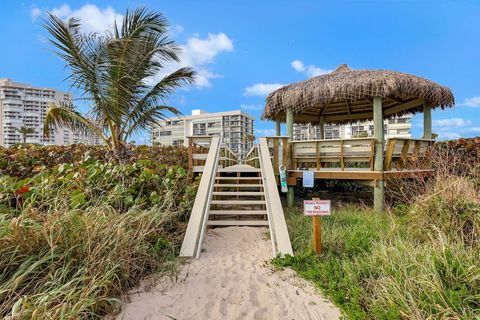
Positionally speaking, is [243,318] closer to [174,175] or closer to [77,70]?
[174,175]

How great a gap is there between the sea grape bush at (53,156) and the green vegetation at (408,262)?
194 inches

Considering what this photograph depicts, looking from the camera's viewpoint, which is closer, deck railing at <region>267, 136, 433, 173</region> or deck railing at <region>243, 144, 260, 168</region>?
deck railing at <region>267, 136, 433, 173</region>

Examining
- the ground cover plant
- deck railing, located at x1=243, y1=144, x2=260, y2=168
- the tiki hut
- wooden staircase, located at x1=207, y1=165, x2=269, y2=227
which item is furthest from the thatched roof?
the ground cover plant

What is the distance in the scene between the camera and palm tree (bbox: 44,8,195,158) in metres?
5.70

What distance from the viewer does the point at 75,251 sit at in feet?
9.02

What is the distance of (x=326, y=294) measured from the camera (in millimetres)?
2836

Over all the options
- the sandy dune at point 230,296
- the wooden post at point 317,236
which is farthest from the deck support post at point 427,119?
the sandy dune at point 230,296

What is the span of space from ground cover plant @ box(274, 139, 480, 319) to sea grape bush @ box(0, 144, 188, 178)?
4889 millimetres

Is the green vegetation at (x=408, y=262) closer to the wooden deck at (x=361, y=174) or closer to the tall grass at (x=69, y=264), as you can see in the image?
the wooden deck at (x=361, y=174)

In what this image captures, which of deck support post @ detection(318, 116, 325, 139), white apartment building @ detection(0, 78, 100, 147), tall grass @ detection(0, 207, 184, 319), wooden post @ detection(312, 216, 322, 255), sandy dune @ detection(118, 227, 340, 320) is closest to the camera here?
tall grass @ detection(0, 207, 184, 319)

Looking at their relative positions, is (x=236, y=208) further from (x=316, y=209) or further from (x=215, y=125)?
(x=215, y=125)

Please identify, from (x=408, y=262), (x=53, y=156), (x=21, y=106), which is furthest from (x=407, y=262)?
(x=21, y=106)

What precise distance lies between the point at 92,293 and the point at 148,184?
8.69 feet

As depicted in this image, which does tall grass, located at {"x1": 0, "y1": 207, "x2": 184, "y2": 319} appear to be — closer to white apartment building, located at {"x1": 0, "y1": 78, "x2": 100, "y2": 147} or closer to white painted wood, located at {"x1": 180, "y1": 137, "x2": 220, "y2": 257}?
white painted wood, located at {"x1": 180, "y1": 137, "x2": 220, "y2": 257}
